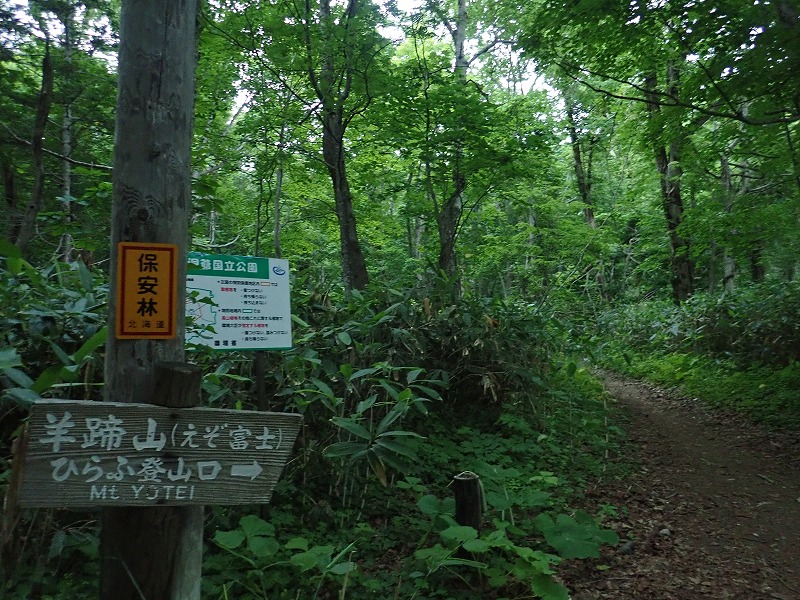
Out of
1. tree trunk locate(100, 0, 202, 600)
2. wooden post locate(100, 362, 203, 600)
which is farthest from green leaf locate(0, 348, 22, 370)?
wooden post locate(100, 362, 203, 600)

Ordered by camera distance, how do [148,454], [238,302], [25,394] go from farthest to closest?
[238,302] < [25,394] < [148,454]

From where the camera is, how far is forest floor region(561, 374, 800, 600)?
3531 millimetres

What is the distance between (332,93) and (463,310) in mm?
3063

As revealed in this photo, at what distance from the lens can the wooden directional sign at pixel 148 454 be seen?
5.70 feet

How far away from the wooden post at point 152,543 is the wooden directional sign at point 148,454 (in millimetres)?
85

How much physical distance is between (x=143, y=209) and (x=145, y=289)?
28 centimetres

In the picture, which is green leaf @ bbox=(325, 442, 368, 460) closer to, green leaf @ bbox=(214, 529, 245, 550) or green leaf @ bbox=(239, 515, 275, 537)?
green leaf @ bbox=(239, 515, 275, 537)

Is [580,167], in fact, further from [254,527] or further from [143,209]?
[143,209]

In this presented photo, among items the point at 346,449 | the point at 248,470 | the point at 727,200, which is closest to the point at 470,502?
the point at 346,449

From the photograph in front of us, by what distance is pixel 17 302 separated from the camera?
123 inches

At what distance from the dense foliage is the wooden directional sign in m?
0.56

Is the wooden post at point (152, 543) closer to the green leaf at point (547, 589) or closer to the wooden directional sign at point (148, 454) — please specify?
the wooden directional sign at point (148, 454)

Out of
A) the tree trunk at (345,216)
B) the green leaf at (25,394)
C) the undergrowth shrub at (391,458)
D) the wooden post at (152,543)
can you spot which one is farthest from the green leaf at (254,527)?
the tree trunk at (345,216)

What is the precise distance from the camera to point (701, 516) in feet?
15.0
